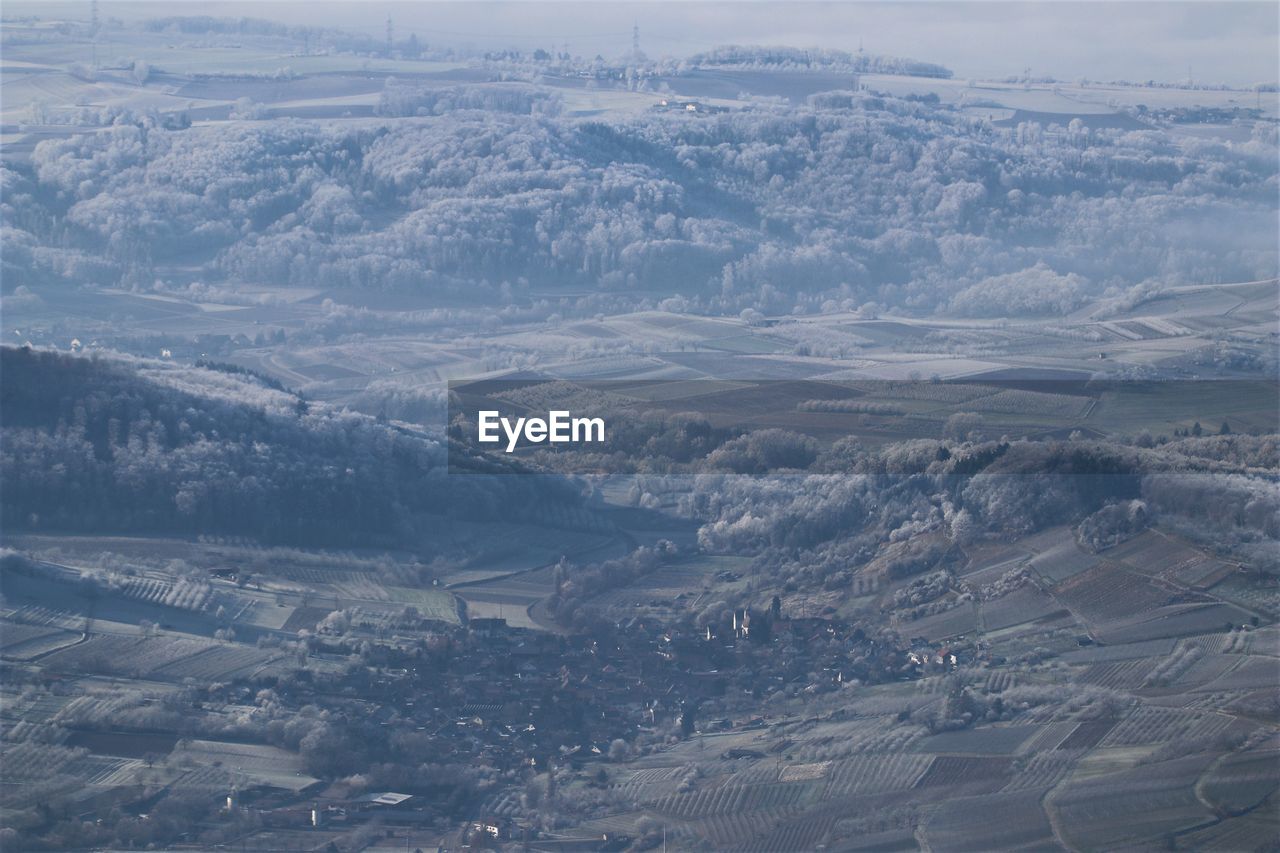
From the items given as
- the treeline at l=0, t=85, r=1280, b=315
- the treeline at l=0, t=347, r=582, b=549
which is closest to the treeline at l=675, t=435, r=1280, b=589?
the treeline at l=0, t=347, r=582, b=549

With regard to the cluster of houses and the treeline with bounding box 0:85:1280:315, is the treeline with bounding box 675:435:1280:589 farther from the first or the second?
the treeline with bounding box 0:85:1280:315

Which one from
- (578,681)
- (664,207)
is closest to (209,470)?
(578,681)

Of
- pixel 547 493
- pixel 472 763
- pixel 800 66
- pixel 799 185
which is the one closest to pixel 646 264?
pixel 799 185

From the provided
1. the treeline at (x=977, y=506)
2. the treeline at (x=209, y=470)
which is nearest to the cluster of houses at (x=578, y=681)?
the treeline at (x=977, y=506)

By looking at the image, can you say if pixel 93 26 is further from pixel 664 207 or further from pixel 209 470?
pixel 209 470

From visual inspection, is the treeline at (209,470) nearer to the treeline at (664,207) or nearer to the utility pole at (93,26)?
the treeline at (664,207)

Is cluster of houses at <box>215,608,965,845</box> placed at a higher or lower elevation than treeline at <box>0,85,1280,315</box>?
lower
